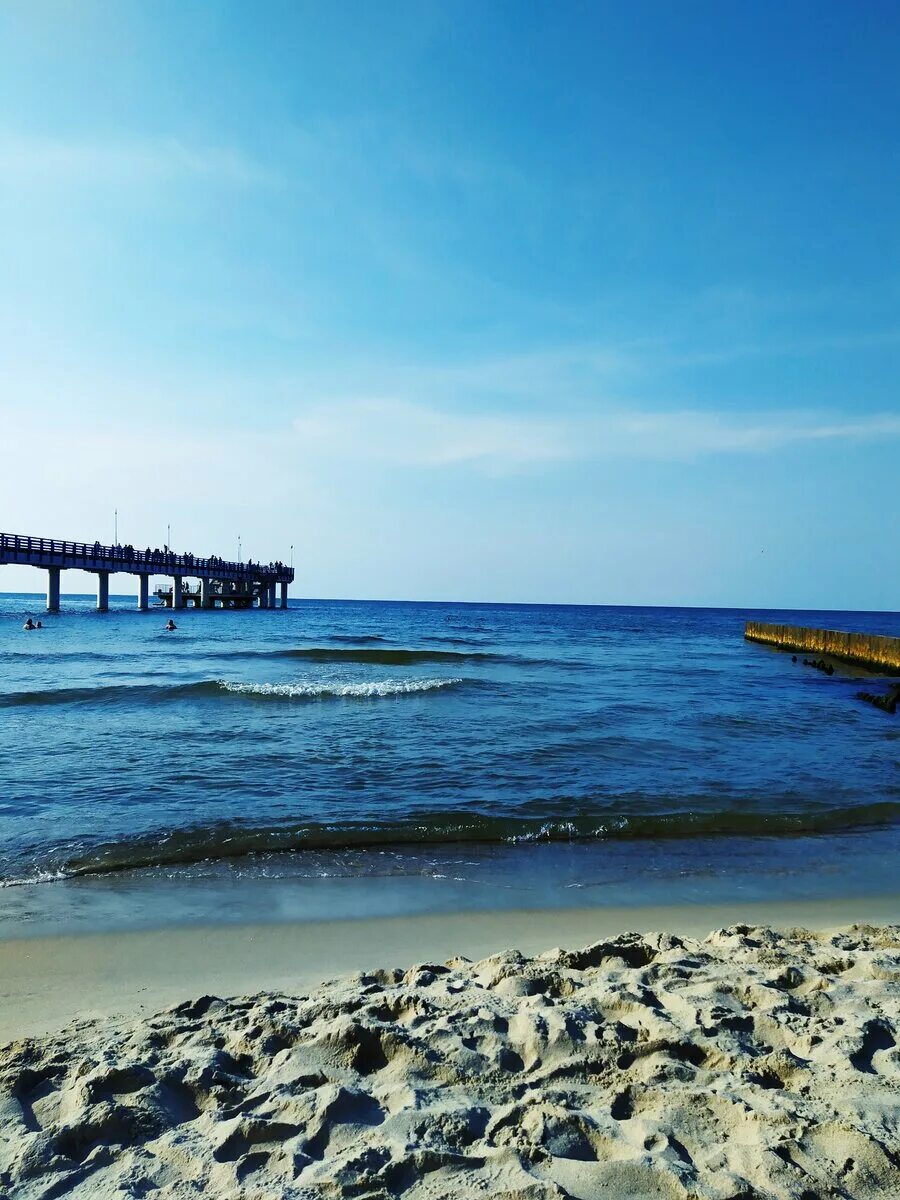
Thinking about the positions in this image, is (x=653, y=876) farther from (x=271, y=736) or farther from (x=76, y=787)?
(x=271, y=736)

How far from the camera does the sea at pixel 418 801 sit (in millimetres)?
6844

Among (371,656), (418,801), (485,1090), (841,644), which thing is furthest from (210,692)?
(841,644)

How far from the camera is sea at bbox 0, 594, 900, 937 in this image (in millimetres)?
6844

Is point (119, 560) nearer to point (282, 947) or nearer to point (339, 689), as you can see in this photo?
point (339, 689)

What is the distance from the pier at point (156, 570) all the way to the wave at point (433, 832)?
53874mm

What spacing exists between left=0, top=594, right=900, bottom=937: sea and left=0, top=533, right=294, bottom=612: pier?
4173 cm

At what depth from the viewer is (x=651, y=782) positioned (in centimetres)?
1076

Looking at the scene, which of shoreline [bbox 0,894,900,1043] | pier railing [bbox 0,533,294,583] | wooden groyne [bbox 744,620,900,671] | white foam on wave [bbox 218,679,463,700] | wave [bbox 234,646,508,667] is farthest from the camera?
pier railing [bbox 0,533,294,583]

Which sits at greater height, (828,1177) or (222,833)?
(828,1177)

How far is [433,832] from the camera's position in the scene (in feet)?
27.7

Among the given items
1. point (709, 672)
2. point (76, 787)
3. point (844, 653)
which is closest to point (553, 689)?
point (709, 672)

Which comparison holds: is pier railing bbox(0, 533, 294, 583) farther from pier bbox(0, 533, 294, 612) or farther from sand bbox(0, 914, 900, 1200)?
sand bbox(0, 914, 900, 1200)

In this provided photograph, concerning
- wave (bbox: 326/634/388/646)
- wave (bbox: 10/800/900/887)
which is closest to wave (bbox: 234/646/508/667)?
wave (bbox: 326/634/388/646)

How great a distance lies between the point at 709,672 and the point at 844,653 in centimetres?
1153
